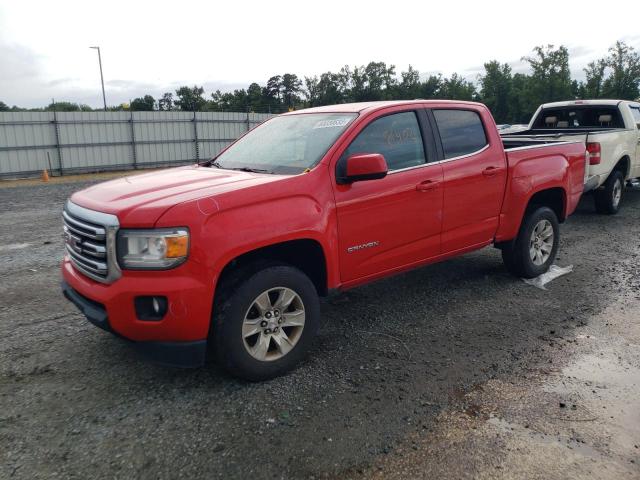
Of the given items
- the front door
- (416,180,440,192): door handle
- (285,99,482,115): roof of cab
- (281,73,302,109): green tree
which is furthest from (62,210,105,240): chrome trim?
(281,73,302,109): green tree

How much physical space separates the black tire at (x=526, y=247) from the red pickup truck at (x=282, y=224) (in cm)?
25

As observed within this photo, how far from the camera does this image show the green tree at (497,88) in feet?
203

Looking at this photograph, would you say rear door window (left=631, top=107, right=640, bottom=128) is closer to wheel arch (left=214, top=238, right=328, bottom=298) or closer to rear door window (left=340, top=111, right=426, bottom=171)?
rear door window (left=340, top=111, right=426, bottom=171)

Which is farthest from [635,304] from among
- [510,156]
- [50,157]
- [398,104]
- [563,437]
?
[50,157]

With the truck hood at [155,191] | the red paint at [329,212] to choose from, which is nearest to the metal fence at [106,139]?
the red paint at [329,212]

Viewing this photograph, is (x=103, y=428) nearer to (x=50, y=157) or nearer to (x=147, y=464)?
(x=147, y=464)

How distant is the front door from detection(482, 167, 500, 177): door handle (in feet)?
2.06

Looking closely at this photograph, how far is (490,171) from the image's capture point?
4.81 metres

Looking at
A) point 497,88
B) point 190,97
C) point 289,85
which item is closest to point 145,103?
point 190,97

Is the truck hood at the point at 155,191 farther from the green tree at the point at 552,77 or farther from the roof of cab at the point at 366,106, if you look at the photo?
the green tree at the point at 552,77

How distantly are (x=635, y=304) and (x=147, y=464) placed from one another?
4511 mm

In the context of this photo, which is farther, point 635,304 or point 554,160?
point 554,160

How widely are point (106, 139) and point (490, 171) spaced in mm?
20157

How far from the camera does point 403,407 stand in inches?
124
